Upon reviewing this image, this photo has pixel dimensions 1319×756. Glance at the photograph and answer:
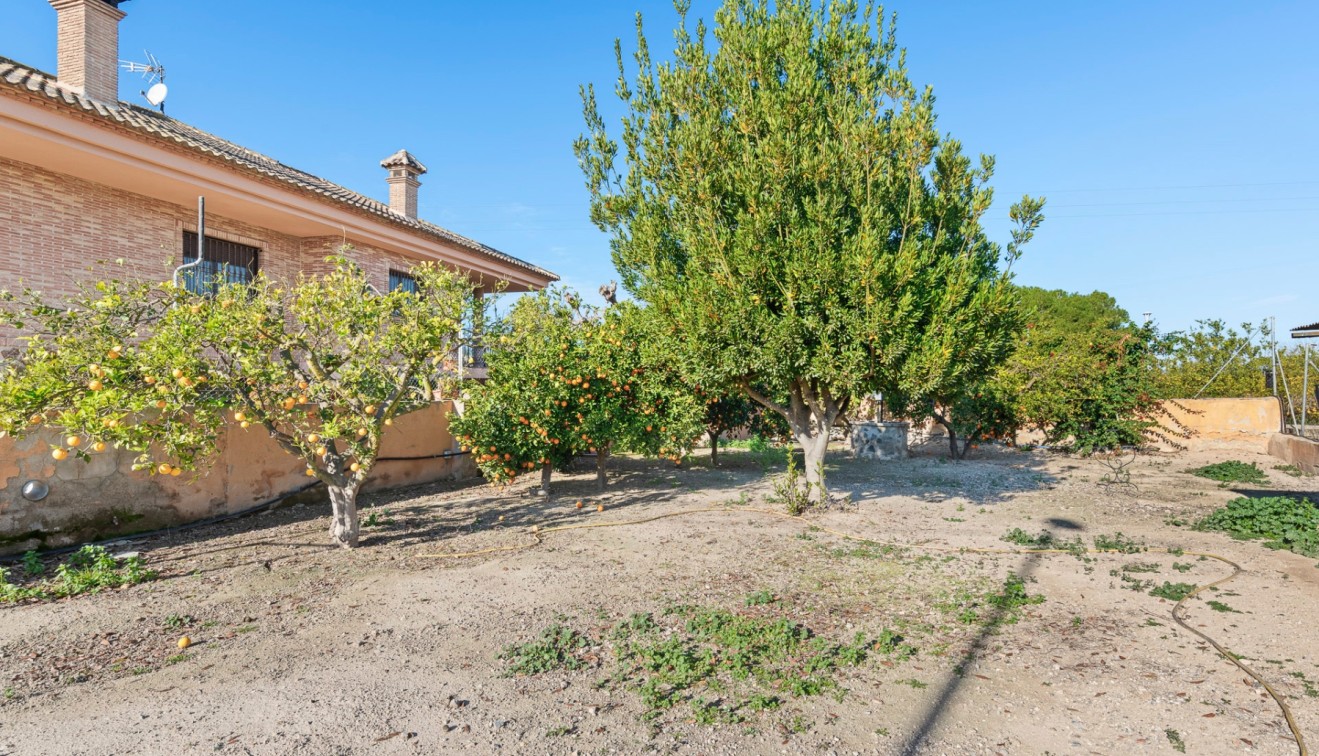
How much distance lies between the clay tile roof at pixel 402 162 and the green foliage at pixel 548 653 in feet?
51.0

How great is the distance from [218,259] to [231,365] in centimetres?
666

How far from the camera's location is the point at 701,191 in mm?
7785

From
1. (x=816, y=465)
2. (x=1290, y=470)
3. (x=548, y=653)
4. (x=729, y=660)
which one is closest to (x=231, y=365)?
(x=548, y=653)

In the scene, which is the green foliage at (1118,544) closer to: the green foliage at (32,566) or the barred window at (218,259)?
Result: the green foliage at (32,566)

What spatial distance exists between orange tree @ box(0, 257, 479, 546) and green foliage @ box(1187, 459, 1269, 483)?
1379cm

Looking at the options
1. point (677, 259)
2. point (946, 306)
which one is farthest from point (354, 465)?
point (946, 306)

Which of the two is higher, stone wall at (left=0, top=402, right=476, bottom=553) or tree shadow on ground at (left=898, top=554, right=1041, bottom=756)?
stone wall at (left=0, top=402, right=476, bottom=553)

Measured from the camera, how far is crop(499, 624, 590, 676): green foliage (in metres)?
4.09

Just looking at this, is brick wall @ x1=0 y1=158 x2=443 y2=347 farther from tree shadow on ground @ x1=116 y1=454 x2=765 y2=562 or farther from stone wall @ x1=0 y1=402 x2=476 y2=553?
tree shadow on ground @ x1=116 y1=454 x2=765 y2=562

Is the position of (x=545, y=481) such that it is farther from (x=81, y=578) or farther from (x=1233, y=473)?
(x=1233, y=473)

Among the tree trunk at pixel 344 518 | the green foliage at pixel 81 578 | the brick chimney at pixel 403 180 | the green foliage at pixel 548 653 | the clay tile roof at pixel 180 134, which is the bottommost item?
the green foliage at pixel 548 653

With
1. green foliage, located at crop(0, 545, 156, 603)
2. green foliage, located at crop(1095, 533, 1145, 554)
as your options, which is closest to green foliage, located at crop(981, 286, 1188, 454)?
green foliage, located at crop(1095, 533, 1145, 554)

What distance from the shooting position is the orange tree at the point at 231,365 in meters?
5.36

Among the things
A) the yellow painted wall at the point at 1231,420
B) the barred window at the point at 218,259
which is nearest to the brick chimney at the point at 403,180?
the barred window at the point at 218,259
